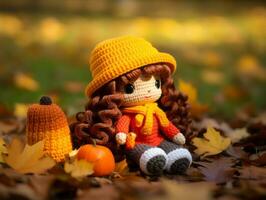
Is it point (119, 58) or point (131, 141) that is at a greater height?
point (119, 58)

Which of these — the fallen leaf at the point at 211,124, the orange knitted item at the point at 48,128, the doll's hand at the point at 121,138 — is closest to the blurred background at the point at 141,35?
the fallen leaf at the point at 211,124

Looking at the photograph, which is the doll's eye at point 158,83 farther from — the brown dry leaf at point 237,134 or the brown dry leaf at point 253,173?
the brown dry leaf at point 237,134

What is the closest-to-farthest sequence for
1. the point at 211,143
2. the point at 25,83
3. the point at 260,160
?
the point at 260,160 < the point at 211,143 < the point at 25,83

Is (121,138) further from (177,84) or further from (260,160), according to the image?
(177,84)

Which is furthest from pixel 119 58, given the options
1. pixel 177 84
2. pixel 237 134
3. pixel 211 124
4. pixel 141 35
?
pixel 141 35

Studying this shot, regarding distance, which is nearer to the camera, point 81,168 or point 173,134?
point 81,168

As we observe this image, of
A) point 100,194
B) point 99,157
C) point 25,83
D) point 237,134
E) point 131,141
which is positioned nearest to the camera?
point 100,194

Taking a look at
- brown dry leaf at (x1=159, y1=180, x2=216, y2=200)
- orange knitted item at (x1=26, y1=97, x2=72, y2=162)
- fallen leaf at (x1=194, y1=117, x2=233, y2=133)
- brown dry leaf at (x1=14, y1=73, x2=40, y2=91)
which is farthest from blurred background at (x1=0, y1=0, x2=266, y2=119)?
brown dry leaf at (x1=159, y1=180, x2=216, y2=200)
